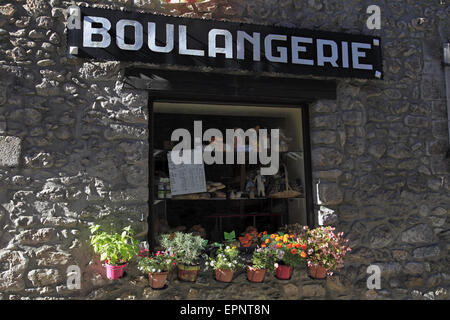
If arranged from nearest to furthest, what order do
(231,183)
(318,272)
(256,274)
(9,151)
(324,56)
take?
(9,151)
(256,274)
(318,272)
(324,56)
(231,183)

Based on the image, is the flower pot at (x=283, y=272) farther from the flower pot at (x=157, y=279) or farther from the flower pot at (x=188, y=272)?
the flower pot at (x=157, y=279)

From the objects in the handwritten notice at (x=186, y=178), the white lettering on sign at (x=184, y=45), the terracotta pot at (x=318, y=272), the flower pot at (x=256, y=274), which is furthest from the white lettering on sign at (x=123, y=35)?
the terracotta pot at (x=318, y=272)

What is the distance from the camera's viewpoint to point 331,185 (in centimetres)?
379

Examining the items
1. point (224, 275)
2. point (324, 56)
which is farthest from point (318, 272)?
point (324, 56)

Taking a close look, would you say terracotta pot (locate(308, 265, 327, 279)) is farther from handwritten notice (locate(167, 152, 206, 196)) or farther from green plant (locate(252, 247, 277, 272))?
handwritten notice (locate(167, 152, 206, 196))

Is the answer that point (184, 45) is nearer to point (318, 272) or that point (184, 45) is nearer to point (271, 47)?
point (271, 47)

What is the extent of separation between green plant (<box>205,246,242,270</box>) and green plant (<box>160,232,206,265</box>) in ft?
0.50

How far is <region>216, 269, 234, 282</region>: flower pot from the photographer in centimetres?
338

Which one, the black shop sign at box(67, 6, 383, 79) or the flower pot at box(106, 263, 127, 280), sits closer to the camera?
the flower pot at box(106, 263, 127, 280)

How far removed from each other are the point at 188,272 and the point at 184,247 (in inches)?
9.3

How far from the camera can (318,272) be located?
11.6 feet

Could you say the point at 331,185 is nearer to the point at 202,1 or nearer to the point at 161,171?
the point at 161,171

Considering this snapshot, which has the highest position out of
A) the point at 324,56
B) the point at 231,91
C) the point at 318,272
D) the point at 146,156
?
the point at 324,56

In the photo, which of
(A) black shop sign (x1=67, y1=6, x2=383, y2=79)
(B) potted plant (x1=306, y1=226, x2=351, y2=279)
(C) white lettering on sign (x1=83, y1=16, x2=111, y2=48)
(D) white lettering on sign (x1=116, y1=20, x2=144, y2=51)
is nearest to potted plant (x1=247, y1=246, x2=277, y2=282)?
(B) potted plant (x1=306, y1=226, x2=351, y2=279)
